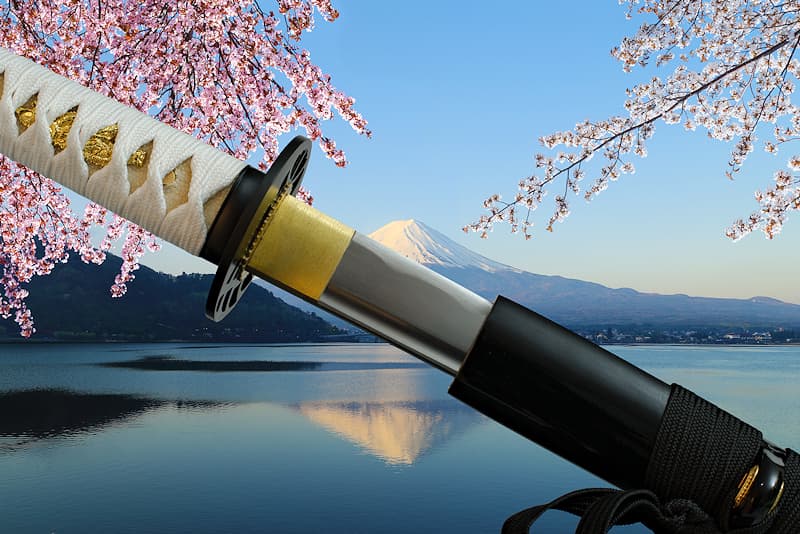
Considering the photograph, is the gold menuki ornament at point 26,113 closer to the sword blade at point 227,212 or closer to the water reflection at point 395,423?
the sword blade at point 227,212

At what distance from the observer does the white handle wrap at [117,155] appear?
0.59m

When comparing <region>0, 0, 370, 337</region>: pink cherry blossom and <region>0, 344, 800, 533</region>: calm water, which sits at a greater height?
<region>0, 0, 370, 337</region>: pink cherry blossom

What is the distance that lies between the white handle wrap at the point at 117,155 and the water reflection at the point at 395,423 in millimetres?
31882

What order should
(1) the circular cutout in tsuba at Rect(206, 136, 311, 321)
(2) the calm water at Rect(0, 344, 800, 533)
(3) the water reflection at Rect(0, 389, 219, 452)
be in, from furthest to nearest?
(3) the water reflection at Rect(0, 389, 219, 452)
(2) the calm water at Rect(0, 344, 800, 533)
(1) the circular cutout in tsuba at Rect(206, 136, 311, 321)

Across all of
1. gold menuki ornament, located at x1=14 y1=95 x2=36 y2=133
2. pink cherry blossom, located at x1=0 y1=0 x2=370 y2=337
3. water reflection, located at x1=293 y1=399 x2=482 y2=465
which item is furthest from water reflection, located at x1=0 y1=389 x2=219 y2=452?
gold menuki ornament, located at x1=14 y1=95 x2=36 y2=133

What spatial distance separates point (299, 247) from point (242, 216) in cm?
6

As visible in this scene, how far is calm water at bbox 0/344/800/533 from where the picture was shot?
21688 mm

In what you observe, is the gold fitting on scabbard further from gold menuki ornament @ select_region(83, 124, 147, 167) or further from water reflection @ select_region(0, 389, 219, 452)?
water reflection @ select_region(0, 389, 219, 452)

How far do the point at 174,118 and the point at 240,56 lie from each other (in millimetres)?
706

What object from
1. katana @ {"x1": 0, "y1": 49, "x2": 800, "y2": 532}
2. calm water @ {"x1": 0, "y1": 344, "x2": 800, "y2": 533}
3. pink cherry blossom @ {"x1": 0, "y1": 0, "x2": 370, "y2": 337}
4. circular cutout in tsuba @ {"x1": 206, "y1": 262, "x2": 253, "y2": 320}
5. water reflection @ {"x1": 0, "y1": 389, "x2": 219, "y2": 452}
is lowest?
water reflection @ {"x1": 0, "y1": 389, "x2": 219, "y2": 452}

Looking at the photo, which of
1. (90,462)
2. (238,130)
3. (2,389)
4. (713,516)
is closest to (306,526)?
(90,462)

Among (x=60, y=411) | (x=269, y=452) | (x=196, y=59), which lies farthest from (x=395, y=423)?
(x=196, y=59)

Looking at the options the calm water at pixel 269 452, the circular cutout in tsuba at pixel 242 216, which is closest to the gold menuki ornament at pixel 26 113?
the circular cutout in tsuba at pixel 242 216

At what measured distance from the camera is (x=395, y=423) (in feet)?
147
